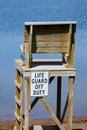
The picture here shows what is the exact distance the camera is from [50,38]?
1009cm

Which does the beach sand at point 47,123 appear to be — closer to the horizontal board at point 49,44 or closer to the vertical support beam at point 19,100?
the vertical support beam at point 19,100

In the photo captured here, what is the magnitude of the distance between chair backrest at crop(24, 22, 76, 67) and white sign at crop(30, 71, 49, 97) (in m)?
0.27

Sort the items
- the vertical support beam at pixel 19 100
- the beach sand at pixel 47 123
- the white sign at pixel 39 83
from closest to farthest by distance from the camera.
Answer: the white sign at pixel 39 83, the vertical support beam at pixel 19 100, the beach sand at pixel 47 123

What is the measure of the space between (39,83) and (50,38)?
81 centimetres

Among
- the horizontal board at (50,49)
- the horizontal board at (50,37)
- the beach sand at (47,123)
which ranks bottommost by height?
the beach sand at (47,123)

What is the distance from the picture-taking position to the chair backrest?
32.8 feet

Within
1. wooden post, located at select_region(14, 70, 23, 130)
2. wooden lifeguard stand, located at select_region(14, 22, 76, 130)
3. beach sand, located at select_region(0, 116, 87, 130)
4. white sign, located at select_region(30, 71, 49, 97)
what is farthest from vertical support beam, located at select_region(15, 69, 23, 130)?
beach sand, located at select_region(0, 116, 87, 130)

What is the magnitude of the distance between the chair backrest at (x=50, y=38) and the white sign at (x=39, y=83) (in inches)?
10.7

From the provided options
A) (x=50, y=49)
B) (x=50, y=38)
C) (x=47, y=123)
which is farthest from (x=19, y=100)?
(x=47, y=123)

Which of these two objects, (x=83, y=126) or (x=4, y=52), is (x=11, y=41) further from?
(x=83, y=126)

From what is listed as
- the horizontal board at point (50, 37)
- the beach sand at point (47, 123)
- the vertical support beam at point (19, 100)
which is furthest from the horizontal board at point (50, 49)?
the beach sand at point (47, 123)

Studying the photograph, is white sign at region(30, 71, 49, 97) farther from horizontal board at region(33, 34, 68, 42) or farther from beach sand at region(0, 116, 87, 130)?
beach sand at region(0, 116, 87, 130)

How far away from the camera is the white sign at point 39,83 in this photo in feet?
33.2

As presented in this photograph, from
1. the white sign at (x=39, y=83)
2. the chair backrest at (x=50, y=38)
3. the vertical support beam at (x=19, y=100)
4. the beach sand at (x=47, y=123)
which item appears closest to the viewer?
the chair backrest at (x=50, y=38)
